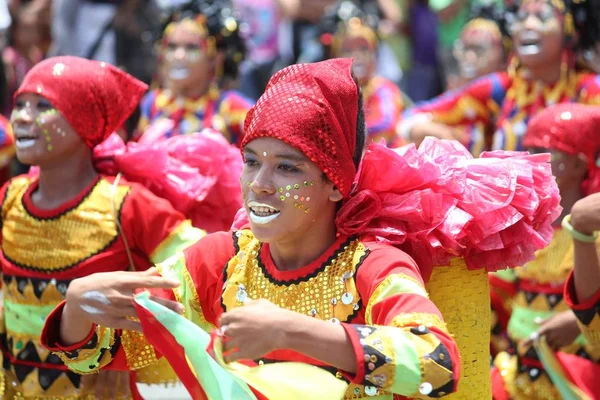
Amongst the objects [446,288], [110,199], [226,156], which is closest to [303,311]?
[446,288]

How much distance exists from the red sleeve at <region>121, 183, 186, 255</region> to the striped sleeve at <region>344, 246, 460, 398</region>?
1518 mm

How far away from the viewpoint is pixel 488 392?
3.46 m

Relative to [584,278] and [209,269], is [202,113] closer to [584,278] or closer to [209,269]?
[584,278]

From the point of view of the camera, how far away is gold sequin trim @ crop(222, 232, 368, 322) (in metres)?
3.12

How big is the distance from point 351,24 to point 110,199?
4.95 m

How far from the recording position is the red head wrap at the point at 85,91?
4.40m

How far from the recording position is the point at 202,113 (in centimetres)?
739

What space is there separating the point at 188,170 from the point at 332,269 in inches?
62.3

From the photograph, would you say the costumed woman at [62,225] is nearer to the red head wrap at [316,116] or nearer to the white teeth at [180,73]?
the red head wrap at [316,116]

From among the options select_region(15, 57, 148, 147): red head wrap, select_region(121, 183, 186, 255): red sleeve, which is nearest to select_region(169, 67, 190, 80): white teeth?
select_region(15, 57, 148, 147): red head wrap

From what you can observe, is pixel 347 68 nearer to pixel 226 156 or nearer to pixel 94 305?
pixel 94 305

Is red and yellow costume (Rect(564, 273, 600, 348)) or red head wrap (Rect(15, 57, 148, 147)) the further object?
red head wrap (Rect(15, 57, 148, 147))

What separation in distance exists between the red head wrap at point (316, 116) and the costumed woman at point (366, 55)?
5.19 metres

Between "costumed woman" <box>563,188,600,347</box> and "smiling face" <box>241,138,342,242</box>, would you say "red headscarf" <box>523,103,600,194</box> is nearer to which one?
"costumed woman" <box>563,188,600,347</box>
